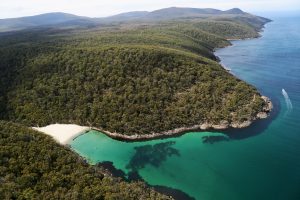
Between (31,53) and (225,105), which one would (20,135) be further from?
(31,53)

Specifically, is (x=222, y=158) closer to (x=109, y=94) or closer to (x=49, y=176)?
(x=49, y=176)

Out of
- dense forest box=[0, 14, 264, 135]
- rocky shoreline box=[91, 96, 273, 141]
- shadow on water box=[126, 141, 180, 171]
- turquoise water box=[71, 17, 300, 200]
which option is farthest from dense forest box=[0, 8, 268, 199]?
shadow on water box=[126, 141, 180, 171]

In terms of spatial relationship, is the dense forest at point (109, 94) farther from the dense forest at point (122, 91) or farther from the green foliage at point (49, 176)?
the green foliage at point (49, 176)

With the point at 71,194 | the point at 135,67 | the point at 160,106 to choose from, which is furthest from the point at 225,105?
the point at 71,194

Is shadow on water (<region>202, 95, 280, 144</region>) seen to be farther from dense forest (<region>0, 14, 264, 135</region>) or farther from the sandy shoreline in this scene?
dense forest (<region>0, 14, 264, 135</region>)

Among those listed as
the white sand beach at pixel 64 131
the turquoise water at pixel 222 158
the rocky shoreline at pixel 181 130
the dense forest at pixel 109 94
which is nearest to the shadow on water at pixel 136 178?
the turquoise water at pixel 222 158

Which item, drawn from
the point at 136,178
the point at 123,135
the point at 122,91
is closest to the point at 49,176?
the point at 136,178

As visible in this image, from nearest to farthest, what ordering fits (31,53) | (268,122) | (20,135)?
(20,135) < (268,122) < (31,53)
